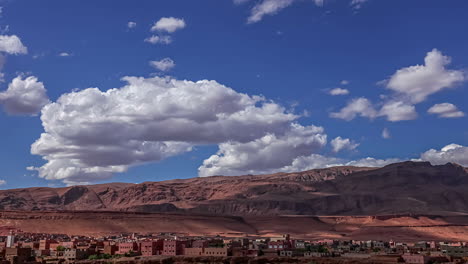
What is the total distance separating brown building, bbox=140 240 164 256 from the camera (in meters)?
99.4

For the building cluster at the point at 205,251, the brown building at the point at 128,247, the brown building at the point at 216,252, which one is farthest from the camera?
the brown building at the point at 128,247

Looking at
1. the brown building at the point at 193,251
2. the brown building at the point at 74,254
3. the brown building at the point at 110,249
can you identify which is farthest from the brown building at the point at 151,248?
the brown building at the point at 74,254

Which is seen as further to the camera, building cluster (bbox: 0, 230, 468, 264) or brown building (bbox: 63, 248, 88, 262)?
brown building (bbox: 63, 248, 88, 262)

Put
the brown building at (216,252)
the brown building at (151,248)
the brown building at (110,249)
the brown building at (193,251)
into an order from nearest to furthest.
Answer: the brown building at (216,252) → the brown building at (193,251) → the brown building at (151,248) → the brown building at (110,249)

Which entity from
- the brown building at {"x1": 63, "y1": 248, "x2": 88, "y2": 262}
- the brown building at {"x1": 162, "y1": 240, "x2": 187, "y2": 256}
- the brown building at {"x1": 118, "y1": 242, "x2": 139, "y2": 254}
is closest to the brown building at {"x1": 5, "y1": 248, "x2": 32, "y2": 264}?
the brown building at {"x1": 63, "y1": 248, "x2": 88, "y2": 262}

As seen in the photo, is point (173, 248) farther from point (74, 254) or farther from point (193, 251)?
point (74, 254)

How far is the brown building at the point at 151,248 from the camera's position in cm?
9944

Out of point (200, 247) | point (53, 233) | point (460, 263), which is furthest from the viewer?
point (53, 233)

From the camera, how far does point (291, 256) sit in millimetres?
92250

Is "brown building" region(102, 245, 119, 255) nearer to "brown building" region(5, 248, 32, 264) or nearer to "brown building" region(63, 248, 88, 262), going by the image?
"brown building" region(63, 248, 88, 262)

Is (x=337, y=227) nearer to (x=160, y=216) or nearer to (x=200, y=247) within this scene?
(x=160, y=216)

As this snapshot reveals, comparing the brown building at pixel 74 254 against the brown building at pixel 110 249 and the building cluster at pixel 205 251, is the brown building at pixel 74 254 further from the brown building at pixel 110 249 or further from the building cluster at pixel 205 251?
the brown building at pixel 110 249

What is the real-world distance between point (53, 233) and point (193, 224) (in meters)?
41.7

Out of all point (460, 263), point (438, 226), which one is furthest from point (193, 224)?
point (460, 263)
